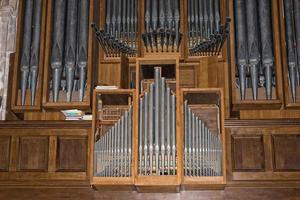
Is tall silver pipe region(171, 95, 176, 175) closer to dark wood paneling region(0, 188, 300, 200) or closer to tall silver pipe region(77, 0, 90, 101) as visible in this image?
dark wood paneling region(0, 188, 300, 200)

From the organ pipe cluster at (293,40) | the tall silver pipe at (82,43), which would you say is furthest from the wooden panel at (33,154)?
the organ pipe cluster at (293,40)

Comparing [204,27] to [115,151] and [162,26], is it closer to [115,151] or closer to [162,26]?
[162,26]

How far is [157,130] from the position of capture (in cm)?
819

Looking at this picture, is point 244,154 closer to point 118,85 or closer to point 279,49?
point 279,49

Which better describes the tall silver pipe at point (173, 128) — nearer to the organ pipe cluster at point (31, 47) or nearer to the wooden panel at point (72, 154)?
the wooden panel at point (72, 154)

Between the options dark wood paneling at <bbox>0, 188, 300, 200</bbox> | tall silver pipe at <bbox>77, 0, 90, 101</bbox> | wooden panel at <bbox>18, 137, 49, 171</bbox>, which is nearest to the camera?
dark wood paneling at <bbox>0, 188, 300, 200</bbox>

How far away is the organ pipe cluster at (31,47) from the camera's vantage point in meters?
9.27

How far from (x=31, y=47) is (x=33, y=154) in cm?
171

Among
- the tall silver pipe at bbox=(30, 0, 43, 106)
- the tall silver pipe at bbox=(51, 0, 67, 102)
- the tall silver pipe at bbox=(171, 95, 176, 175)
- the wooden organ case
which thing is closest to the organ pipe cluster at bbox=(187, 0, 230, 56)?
the wooden organ case

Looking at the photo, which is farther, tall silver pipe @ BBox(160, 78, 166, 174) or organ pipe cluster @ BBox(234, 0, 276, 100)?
organ pipe cluster @ BBox(234, 0, 276, 100)

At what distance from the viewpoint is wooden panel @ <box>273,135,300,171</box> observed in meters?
8.54

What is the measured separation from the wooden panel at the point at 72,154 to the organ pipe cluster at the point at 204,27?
87.0 inches

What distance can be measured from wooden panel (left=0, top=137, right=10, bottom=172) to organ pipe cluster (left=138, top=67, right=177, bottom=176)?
2019mm

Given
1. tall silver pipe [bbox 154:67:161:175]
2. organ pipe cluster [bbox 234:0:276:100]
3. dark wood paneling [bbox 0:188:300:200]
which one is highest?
organ pipe cluster [bbox 234:0:276:100]
